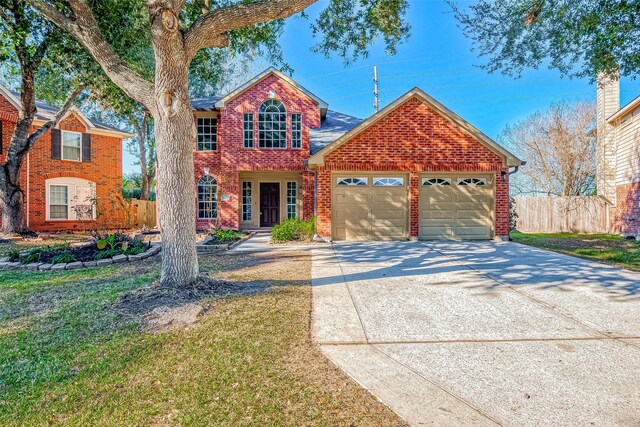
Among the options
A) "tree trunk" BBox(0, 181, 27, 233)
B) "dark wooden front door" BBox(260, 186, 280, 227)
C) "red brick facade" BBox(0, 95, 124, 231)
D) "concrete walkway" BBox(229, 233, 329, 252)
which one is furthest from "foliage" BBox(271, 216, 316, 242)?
"tree trunk" BBox(0, 181, 27, 233)

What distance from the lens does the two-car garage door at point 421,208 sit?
11867mm

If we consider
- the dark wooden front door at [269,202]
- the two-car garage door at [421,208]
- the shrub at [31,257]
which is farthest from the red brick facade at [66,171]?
the two-car garage door at [421,208]

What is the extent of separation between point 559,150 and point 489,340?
2206 cm

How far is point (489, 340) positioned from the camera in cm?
360

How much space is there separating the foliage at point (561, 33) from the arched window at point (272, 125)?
7.70 m

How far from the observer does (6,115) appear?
15.3 metres

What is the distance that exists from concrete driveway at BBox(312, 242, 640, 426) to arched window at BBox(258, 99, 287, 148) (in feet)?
31.1

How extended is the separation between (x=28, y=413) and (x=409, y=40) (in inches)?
385

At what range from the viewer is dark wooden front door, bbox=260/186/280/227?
55.1 ft

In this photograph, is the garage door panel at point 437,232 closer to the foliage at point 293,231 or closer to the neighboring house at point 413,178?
the neighboring house at point 413,178

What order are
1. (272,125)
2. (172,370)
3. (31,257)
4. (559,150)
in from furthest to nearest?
1. (559,150)
2. (272,125)
3. (31,257)
4. (172,370)

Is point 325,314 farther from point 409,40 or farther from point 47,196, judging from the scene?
point 47,196

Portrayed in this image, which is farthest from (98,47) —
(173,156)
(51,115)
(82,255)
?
(51,115)

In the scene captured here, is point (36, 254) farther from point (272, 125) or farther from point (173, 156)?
point (272, 125)
